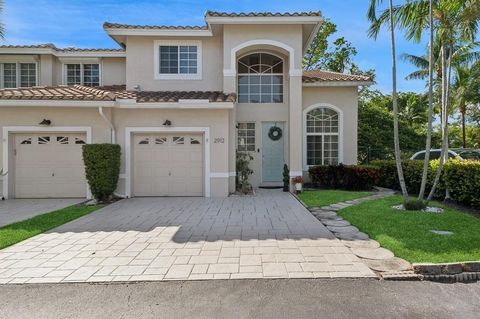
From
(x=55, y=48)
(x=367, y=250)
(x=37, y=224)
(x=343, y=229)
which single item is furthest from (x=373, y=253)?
(x=55, y=48)

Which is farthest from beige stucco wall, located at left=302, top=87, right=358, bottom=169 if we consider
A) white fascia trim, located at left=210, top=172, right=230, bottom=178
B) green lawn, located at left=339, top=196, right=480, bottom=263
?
green lawn, located at left=339, top=196, right=480, bottom=263

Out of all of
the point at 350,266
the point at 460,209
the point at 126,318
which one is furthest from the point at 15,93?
the point at 460,209

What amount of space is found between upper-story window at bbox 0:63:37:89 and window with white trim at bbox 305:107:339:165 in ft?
43.7

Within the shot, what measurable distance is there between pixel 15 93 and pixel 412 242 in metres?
13.4

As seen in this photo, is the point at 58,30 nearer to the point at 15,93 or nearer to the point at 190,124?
the point at 15,93

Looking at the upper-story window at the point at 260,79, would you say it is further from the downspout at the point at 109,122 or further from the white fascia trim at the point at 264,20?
the downspout at the point at 109,122

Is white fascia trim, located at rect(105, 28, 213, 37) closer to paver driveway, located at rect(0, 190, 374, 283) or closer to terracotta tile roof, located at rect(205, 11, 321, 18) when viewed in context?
terracotta tile roof, located at rect(205, 11, 321, 18)

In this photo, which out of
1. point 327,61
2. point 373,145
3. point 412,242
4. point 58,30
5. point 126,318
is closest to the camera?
point 126,318

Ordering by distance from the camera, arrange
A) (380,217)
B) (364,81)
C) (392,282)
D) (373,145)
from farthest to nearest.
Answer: (373,145) → (364,81) → (380,217) → (392,282)

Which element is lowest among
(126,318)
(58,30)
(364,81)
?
(126,318)

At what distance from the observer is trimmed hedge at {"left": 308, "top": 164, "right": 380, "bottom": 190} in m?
14.6

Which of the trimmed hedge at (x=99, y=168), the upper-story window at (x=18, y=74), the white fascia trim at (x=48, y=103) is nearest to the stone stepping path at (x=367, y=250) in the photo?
the trimmed hedge at (x=99, y=168)

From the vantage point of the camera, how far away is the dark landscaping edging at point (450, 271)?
16.3 ft

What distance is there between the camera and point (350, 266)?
211 inches
